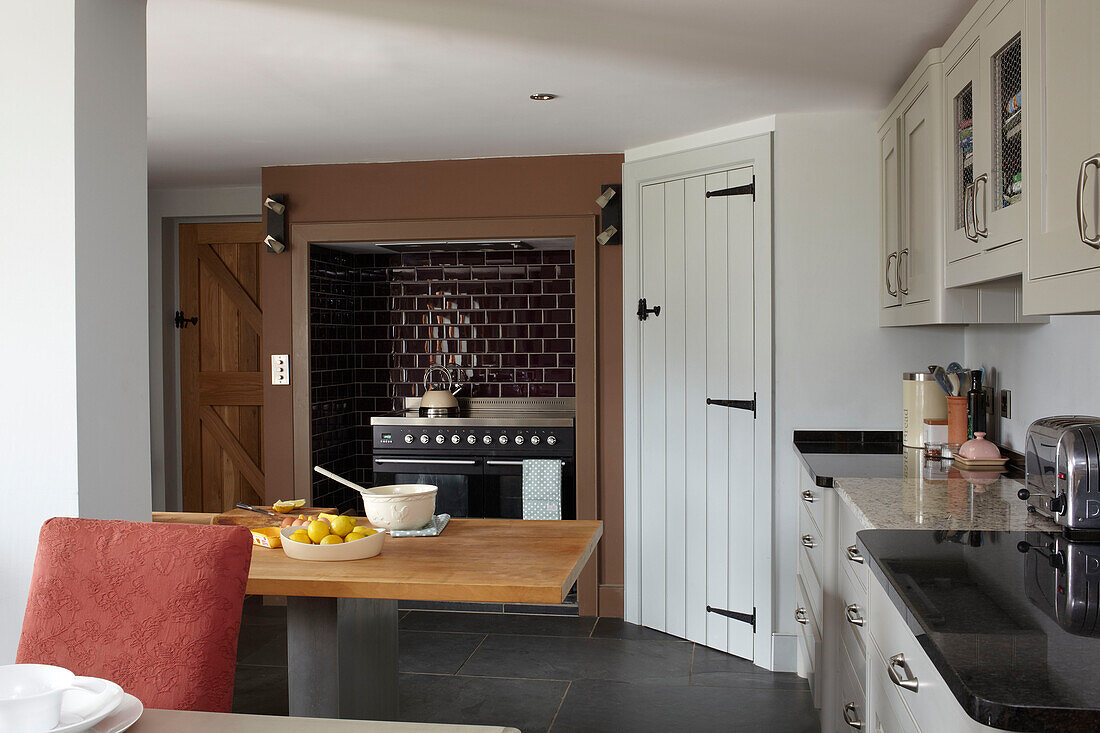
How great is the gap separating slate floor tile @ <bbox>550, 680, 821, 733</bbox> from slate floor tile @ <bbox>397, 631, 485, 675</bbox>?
0.62 m

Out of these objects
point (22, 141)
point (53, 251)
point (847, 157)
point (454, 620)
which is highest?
point (847, 157)

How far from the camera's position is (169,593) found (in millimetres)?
1595

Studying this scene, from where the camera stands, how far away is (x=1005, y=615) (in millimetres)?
1416

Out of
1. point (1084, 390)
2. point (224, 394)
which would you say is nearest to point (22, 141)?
point (1084, 390)

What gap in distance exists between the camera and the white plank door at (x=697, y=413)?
160 inches

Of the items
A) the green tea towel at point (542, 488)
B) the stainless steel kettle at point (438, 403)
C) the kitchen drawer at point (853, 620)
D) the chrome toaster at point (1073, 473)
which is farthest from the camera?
the stainless steel kettle at point (438, 403)

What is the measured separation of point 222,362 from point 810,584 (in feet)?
13.0

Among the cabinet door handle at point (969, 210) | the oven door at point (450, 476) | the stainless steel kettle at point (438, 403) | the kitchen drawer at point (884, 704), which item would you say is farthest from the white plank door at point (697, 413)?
the kitchen drawer at point (884, 704)

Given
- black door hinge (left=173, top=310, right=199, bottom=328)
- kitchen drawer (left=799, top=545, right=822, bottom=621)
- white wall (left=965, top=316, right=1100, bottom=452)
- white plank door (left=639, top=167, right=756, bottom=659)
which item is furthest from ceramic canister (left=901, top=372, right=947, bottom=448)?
black door hinge (left=173, top=310, right=199, bottom=328)

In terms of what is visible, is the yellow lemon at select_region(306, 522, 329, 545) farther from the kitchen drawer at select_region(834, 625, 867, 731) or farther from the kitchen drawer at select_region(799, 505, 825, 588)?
the kitchen drawer at select_region(799, 505, 825, 588)

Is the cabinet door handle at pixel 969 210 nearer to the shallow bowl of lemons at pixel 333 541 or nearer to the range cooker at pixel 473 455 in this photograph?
the shallow bowl of lemons at pixel 333 541

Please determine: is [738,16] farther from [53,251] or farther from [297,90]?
[53,251]

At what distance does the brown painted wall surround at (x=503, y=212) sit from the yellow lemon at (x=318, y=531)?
236 cm

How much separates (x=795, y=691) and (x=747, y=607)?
0.47 m
